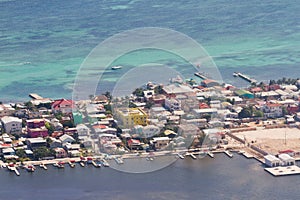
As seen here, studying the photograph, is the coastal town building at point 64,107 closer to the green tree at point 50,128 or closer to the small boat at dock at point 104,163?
the green tree at point 50,128

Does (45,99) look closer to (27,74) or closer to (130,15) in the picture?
(27,74)

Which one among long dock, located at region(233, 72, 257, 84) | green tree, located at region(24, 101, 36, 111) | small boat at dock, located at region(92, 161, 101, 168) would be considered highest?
long dock, located at region(233, 72, 257, 84)

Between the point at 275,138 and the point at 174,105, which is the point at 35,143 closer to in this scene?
the point at 174,105

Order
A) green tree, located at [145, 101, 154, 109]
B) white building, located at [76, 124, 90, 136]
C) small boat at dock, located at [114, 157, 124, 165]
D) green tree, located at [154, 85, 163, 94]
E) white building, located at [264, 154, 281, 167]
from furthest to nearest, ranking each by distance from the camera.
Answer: green tree, located at [154, 85, 163, 94], green tree, located at [145, 101, 154, 109], white building, located at [76, 124, 90, 136], small boat at dock, located at [114, 157, 124, 165], white building, located at [264, 154, 281, 167]

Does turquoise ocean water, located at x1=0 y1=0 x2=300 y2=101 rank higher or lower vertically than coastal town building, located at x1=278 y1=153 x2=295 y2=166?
higher

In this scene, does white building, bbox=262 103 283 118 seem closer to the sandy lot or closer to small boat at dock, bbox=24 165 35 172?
the sandy lot

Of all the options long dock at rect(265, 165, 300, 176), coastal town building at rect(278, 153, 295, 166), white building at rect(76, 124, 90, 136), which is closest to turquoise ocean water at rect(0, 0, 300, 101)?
white building at rect(76, 124, 90, 136)

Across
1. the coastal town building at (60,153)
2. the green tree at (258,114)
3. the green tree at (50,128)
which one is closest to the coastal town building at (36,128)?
the green tree at (50,128)
